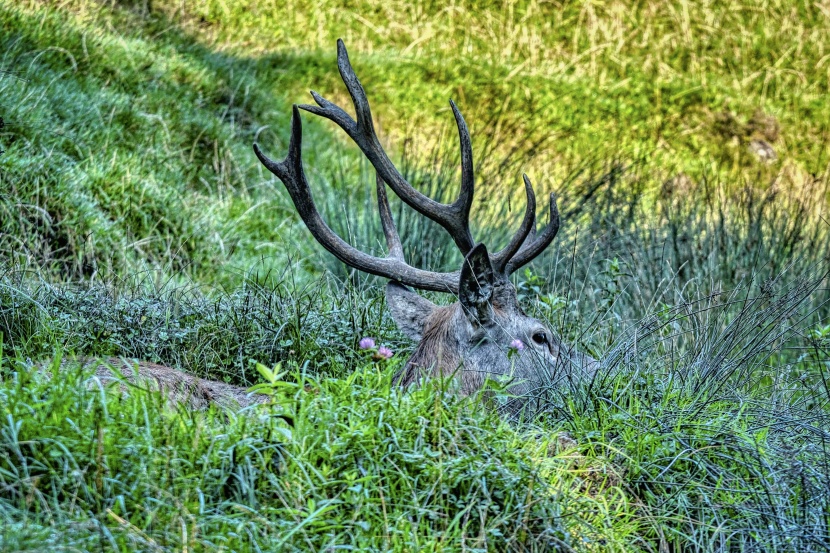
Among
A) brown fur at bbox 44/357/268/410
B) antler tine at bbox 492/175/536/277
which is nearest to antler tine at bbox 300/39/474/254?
antler tine at bbox 492/175/536/277

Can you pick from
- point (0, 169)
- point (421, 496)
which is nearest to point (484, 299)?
point (421, 496)

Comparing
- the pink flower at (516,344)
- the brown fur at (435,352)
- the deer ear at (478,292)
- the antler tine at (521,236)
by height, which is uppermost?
the antler tine at (521,236)

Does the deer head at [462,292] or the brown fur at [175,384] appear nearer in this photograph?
the brown fur at [175,384]

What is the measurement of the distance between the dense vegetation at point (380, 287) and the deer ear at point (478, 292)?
1.68 feet

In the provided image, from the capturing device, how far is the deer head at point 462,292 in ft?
14.5

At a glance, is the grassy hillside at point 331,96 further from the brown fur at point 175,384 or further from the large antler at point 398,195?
the brown fur at point 175,384

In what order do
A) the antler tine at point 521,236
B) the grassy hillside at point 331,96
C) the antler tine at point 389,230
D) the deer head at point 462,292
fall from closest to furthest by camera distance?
the deer head at point 462,292 < the antler tine at point 521,236 < the antler tine at point 389,230 < the grassy hillside at point 331,96

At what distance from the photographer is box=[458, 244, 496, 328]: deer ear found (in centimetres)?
442

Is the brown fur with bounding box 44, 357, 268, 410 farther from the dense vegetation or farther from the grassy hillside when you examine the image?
the grassy hillside

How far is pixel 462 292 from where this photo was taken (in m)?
4.43

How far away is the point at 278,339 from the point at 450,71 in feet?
28.5

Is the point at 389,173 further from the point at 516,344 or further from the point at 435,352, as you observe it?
the point at 516,344

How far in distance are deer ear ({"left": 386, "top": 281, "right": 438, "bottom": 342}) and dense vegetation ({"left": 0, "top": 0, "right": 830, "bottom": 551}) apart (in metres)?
0.31

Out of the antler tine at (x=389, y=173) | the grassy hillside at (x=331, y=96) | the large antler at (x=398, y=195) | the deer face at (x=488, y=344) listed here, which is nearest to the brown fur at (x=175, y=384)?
the deer face at (x=488, y=344)
